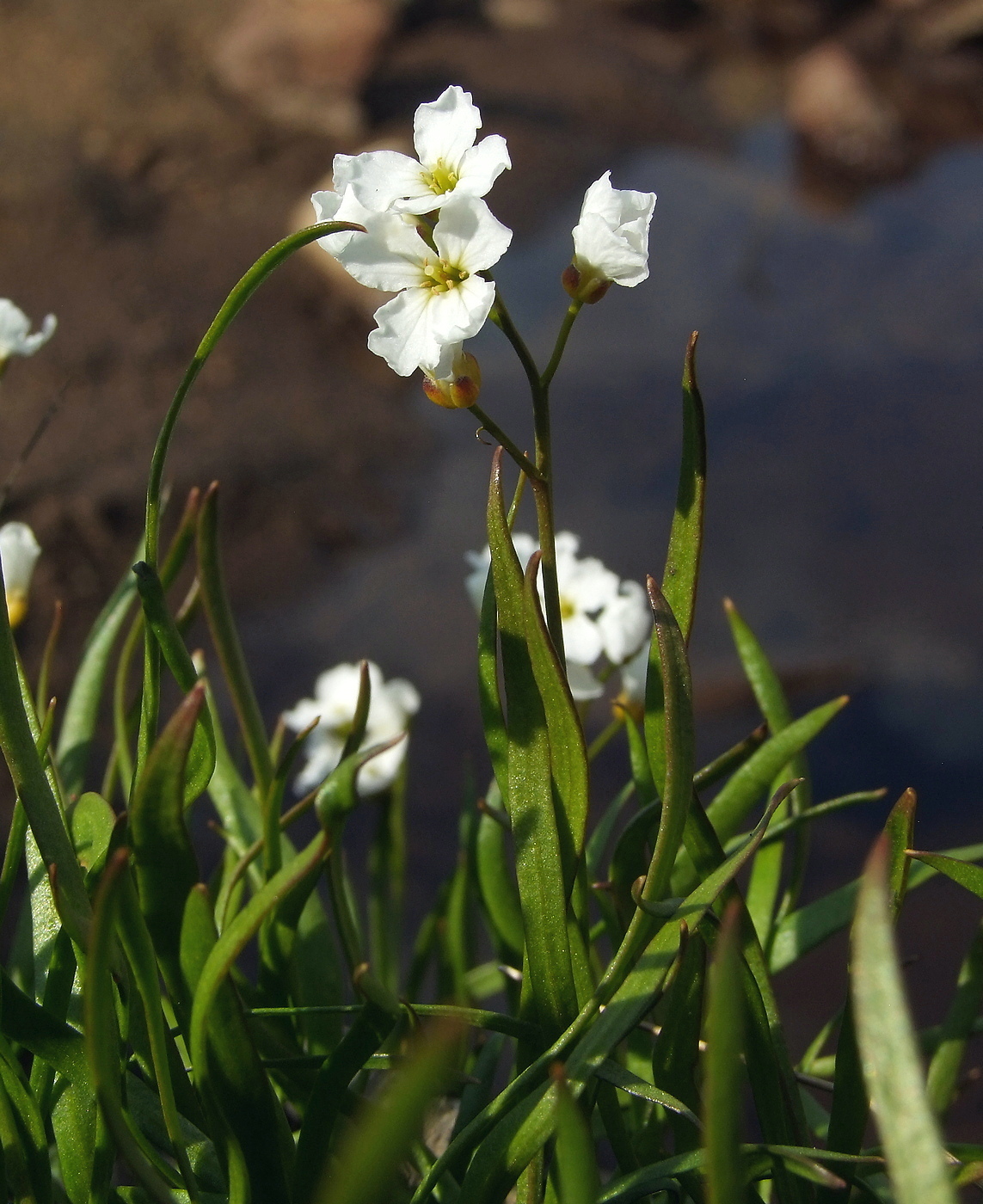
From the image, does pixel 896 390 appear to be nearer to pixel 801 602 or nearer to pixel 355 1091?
pixel 801 602

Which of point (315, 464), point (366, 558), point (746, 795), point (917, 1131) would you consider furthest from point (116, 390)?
point (917, 1131)

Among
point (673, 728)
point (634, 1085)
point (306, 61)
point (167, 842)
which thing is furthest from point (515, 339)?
point (306, 61)

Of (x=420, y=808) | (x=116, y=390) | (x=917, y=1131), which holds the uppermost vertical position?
(x=917, y=1131)

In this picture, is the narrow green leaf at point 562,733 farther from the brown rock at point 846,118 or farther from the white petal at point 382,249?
the brown rock at point 846,118

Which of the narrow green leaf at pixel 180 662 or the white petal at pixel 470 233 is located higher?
the white petal at pixel 470 233

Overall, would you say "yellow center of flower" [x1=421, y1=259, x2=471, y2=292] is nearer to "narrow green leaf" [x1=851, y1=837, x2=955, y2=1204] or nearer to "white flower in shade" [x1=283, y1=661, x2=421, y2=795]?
"narrow green leaf" [x1=851, y1=837, x2=955, y2=1204]

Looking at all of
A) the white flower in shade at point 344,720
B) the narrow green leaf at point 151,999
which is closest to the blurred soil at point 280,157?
the white flower in shade at point 344,720

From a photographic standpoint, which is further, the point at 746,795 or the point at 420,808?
the point at 420,808

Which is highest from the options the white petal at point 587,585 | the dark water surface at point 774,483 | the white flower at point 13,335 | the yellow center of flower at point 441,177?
the yellow center of flower at point 441,177
